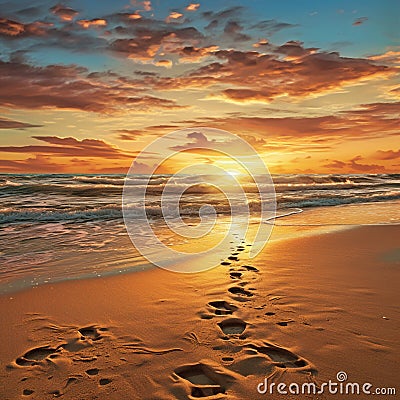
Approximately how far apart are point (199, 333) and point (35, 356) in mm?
1638

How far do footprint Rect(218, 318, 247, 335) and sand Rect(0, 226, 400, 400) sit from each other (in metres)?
0.02

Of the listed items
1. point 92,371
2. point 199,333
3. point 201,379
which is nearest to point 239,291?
point 199,333

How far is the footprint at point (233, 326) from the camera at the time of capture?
3.61 metres

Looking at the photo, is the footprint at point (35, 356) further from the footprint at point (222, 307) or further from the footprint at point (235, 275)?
the footprint at point (235, 275)

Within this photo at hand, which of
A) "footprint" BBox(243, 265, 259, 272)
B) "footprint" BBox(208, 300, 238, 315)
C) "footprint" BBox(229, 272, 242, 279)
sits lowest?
"footprint" BBox(208, 300, 238, 315)

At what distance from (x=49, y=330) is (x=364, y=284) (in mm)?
4398

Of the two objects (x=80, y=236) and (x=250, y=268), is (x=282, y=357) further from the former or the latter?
(x=80, y=236)

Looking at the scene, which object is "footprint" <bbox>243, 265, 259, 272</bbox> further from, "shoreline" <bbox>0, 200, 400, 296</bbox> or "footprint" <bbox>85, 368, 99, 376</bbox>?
"footprint" <bbox>85, 368, 99, 376</bbox>

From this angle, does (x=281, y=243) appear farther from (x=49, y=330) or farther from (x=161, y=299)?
(x=49, y=330)

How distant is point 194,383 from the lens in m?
2.77

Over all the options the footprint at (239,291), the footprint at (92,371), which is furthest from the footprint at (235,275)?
the footprint at (92,371)

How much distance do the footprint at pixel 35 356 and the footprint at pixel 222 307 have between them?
1888 mm

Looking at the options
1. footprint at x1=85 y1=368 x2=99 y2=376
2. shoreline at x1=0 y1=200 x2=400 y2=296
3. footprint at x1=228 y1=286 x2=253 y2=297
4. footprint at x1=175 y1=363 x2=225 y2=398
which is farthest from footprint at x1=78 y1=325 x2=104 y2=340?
footprint at x1=228 y1=286 x2=253 y2=297

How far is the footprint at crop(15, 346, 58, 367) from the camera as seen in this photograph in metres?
3.11
